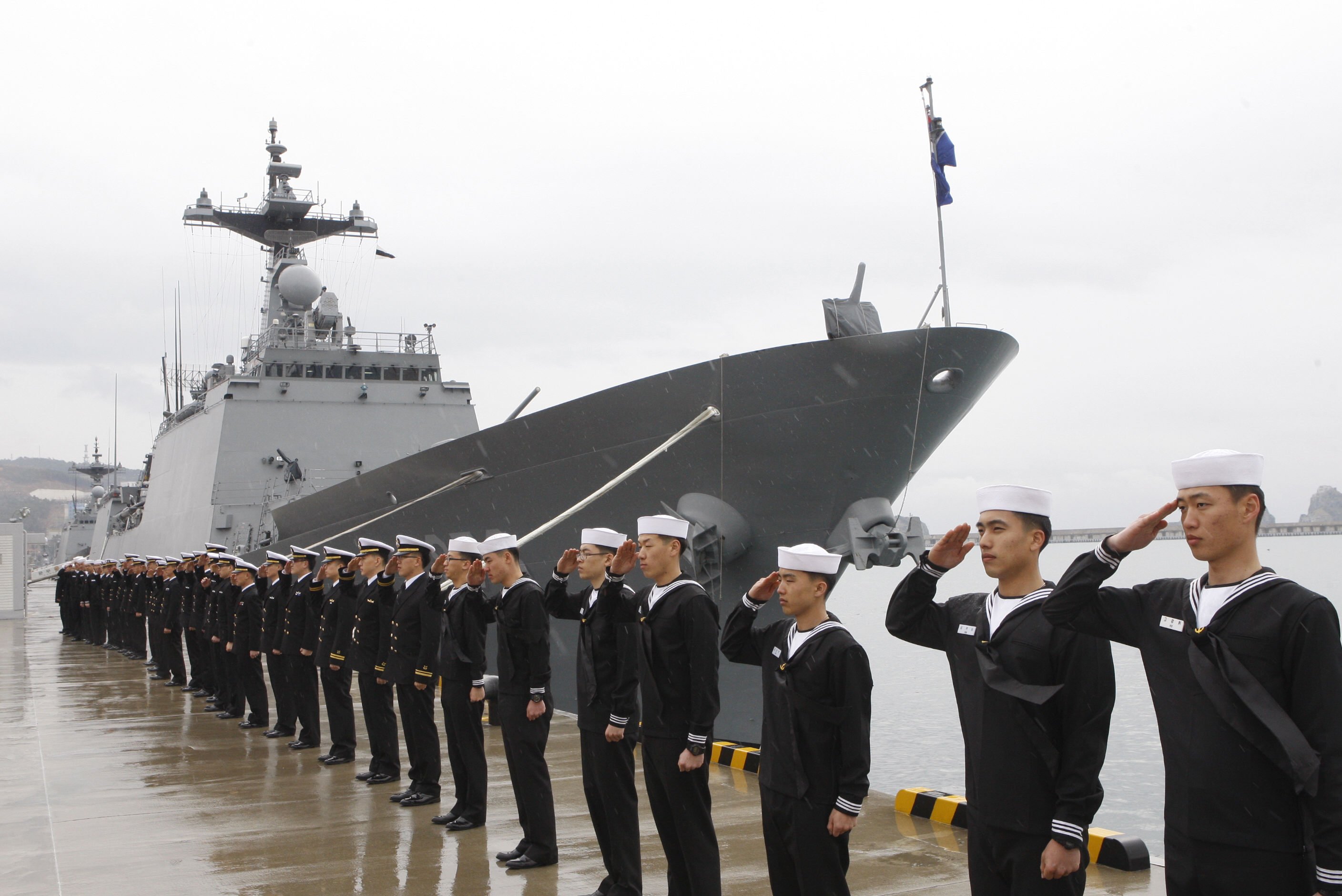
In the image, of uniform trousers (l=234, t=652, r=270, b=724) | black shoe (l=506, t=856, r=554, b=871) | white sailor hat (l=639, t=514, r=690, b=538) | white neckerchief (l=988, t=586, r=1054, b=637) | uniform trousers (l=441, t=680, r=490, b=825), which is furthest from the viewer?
uniform trousers (l=234, t=652, r=270, b=724)

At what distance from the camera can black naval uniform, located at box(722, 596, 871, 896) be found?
3.18 metres

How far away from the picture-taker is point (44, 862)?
4.91m

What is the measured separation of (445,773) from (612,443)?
10.1 ft

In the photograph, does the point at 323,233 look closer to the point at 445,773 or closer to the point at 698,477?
the point at 698,477

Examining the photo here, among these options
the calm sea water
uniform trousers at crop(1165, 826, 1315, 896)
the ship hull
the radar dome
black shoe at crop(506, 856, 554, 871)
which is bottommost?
the calm sea water

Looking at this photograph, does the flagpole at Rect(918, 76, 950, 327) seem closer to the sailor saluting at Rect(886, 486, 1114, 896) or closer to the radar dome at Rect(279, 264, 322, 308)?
the sailor saluting at Rect(886, 486, 1114, 896)

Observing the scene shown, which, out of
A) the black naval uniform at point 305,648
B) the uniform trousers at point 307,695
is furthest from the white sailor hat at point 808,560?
the uniform trousers at point 307,695

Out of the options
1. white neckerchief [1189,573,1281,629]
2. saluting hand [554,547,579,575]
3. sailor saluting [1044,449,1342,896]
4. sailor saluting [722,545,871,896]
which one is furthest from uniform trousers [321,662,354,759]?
white neckerchief [1189,573,1281,629]

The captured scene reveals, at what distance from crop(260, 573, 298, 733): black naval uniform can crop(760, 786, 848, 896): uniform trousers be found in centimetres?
563

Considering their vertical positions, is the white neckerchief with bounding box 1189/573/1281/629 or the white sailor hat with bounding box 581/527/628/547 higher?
the white sailor hat with bounding box 581/527/628/547

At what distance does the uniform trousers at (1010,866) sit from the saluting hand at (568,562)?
2.13 metres

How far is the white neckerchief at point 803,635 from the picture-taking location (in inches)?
132

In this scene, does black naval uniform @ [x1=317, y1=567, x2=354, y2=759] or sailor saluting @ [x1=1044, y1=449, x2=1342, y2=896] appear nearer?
sailor saluting @ [x1=1044, y1=449, x2=1342, y2=896]

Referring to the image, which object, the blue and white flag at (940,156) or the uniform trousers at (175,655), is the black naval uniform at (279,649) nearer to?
the uniform trousers at (175,655)
